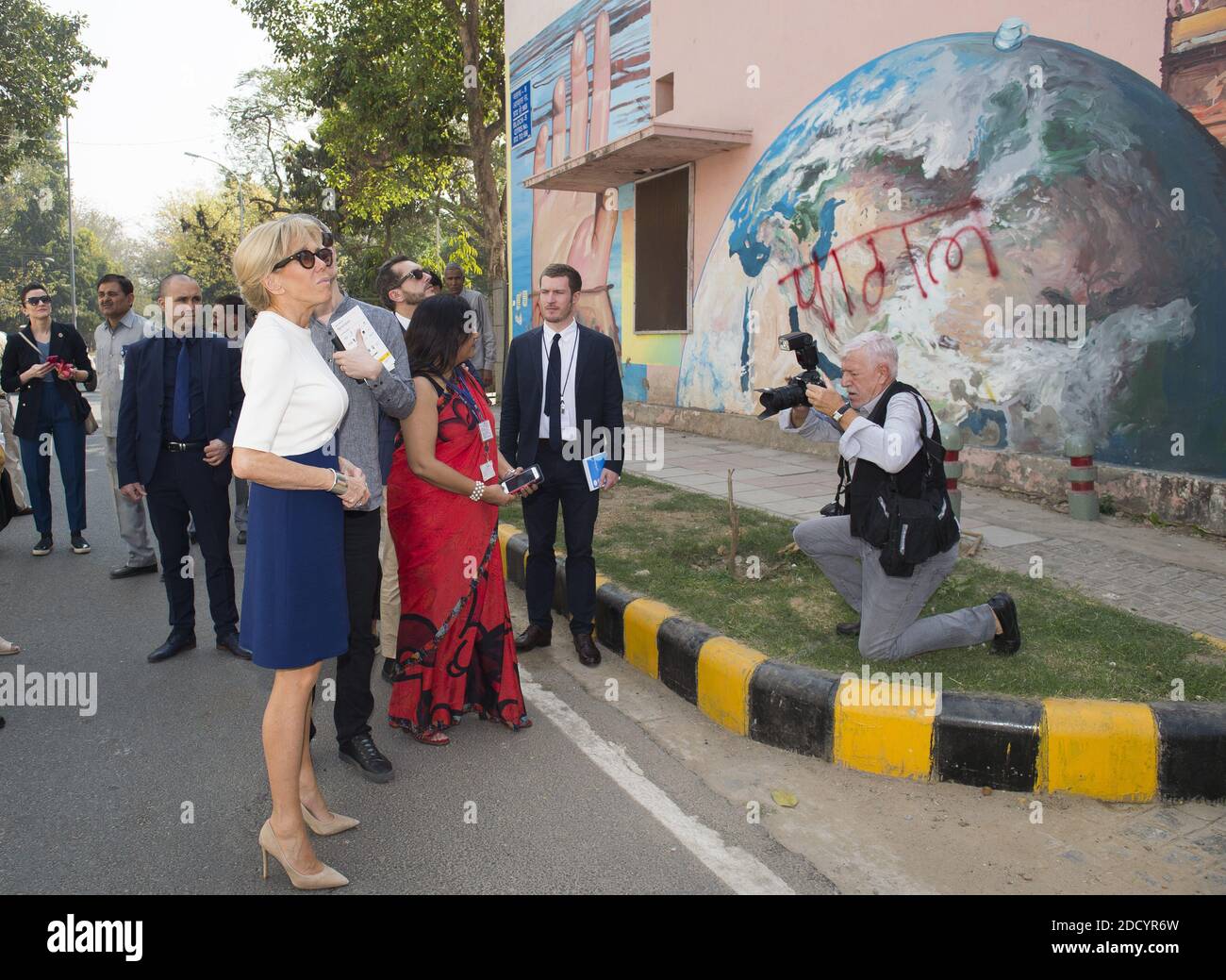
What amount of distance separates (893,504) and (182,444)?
3.51 meters

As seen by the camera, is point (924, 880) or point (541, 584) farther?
point (541, 584)

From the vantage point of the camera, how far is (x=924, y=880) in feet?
9.12

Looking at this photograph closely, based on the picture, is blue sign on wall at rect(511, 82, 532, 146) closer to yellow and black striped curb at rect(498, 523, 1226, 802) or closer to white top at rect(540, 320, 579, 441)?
white top at rect(540, 320, 579, 441)

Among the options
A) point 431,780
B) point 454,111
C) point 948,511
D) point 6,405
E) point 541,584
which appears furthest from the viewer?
point 454,111

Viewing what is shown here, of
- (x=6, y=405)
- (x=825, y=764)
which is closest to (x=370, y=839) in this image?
(x=825, y=764)

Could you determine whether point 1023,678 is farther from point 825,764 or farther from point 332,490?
point 332,490

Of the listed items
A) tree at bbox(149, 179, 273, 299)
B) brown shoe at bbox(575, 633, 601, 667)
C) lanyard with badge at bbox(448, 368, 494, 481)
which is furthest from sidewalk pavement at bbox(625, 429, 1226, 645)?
tree at bbox(149, 179, 273, 299)

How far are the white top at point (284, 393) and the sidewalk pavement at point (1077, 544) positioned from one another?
A: 4041 millimetres

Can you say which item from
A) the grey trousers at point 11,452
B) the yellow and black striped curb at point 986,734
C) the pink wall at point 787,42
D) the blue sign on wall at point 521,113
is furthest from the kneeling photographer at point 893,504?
the blue sign on wall at point 521,113

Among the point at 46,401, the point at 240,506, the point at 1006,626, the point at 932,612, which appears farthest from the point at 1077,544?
the point at 46,401

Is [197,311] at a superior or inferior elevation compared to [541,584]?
superior

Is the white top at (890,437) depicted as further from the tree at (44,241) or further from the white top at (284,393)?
the tree at (44,241)

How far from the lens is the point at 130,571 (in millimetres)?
6305

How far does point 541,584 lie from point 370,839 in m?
2.00
